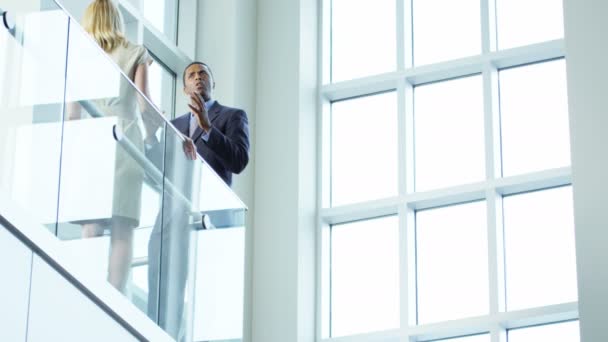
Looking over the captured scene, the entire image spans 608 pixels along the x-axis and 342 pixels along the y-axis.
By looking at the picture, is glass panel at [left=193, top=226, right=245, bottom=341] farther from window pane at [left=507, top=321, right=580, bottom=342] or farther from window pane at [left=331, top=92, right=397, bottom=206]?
window pane at [left=331, top=92, right=397, bottom=206]

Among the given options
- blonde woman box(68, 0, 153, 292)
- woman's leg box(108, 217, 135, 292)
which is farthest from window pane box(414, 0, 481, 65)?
woman's leg box(108, 217, 135, 292)

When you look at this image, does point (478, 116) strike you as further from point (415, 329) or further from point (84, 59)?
point (84, 59)

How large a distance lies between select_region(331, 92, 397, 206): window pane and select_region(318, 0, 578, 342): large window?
13mm

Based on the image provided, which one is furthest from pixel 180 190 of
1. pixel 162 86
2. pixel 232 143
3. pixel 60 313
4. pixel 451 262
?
A: pixel 451 262

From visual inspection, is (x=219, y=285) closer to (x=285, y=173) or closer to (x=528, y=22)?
(x=285, y=173)

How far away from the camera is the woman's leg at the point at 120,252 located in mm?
7872

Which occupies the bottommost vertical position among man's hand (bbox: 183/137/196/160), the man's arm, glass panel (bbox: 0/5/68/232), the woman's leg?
the woman's leg

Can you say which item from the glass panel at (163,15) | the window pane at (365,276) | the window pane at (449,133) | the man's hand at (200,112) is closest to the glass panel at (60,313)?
the man's hand at (200,112)

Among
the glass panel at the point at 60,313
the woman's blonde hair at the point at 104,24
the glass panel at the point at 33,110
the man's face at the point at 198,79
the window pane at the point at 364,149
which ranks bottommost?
the glass panel at the point at 60,313

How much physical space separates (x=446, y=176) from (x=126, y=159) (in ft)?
23.7

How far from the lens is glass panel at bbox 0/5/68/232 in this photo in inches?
268

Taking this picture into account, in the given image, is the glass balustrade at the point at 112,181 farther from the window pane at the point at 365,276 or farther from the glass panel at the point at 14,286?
the window pane at the point at 365,276

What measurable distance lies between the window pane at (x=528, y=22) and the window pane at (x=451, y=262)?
1.75 m

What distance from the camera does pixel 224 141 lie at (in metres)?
10.0
